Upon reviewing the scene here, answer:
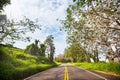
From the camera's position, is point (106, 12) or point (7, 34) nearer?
point (7, 34)

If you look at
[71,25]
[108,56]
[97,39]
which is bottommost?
[108,56]

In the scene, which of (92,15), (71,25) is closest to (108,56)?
(71,25)

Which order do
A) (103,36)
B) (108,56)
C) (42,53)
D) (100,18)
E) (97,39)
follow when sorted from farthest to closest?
(42,53)
(108,56)
(97,39)
(103,36)
(100,18)

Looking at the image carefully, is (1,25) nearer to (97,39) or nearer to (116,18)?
(116,18)

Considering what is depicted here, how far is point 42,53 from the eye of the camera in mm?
87375

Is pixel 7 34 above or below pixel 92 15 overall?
below

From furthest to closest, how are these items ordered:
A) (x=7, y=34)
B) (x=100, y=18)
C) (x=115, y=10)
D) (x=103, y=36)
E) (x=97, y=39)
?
(x=97, y=39)
(x=103, y=36)
(x=100, y=18)
(x=115, y=10)
(x=7, y=34)

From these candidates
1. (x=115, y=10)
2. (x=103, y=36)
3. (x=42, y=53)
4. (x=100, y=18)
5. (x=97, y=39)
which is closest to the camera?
(x=115, y=10)

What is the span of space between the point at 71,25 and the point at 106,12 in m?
13.0

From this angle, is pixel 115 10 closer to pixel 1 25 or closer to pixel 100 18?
pixel 100 18

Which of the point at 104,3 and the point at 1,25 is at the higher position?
the point at 104,3

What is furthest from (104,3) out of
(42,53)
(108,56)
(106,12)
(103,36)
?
(42,53)

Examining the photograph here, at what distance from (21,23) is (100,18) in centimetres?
863

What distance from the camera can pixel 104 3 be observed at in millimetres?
18875
